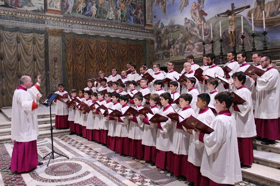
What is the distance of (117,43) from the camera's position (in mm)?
14625

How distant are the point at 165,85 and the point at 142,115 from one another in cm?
254

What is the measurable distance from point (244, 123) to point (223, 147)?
1442mm

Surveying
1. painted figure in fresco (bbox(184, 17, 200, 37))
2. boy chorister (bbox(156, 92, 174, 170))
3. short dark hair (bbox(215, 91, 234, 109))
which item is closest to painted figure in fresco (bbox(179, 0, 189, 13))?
painted figure in fresco (bbox(184, 17, 200, 37))

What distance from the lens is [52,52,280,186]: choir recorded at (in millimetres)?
3240

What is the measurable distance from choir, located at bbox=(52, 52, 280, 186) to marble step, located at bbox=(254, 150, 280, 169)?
273 millimetres

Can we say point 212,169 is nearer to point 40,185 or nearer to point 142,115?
point 142,115

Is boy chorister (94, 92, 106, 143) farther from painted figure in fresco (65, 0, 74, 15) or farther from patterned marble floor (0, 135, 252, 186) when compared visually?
painted figure in fresco (65, 0, 74, 15)

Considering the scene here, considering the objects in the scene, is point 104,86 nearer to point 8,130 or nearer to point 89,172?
point 8,130

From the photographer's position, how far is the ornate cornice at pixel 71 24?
11.4 metres

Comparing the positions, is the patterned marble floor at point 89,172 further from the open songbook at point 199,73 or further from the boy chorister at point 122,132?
the open songbook at point 199,73

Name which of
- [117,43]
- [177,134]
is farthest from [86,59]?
[177,134]

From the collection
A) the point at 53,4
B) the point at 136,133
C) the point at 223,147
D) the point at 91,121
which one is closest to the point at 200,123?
the point at 223,147

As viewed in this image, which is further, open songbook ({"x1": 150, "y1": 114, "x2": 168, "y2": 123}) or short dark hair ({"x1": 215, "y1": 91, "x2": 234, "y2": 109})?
open songbook ({"x1": 150, "y1": 114, "x2": 168, "y2": 123})

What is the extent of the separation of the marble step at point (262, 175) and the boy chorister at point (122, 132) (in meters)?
2.80
